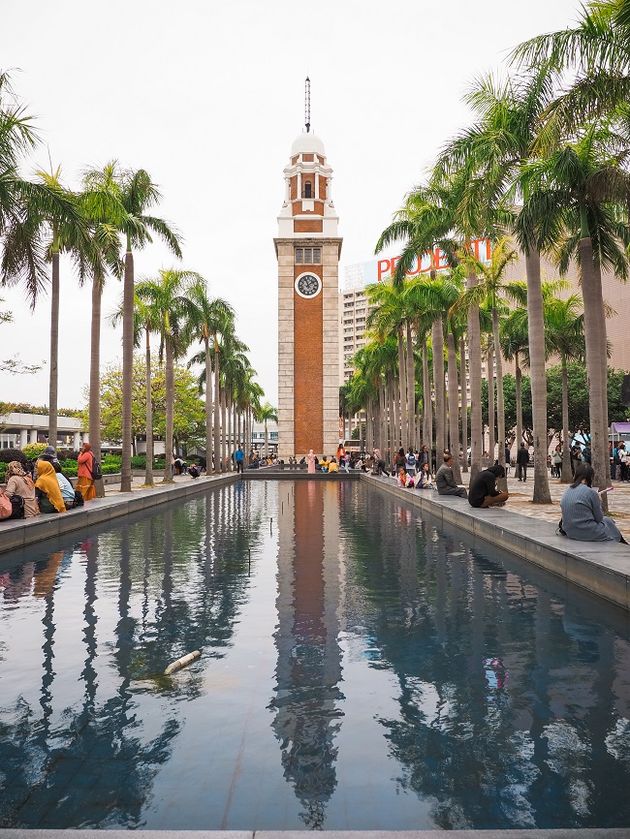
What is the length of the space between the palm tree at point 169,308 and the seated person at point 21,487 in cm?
1844

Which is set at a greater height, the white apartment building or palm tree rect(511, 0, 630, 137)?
the white apartment building

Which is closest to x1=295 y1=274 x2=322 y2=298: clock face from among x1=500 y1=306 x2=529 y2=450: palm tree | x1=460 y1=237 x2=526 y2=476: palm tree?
x1=500 y1=306 x2=529 y2=450: palm tree

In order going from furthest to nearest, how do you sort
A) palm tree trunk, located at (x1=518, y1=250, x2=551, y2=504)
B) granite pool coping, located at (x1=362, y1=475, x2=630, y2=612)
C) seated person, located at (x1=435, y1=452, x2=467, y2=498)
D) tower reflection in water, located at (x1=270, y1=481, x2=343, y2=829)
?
seated person, located at (x1=435, y1=452, x2=467, y2=498) < palm tree trunk, located at (x1=518, y1=250, x2=551, y2=504) < granite pool coping, located at (x1=362, y1=475, x2=630, y2=612) < tower reflection in water, located at (x1=270, y1=481, x2=343, y2=829)

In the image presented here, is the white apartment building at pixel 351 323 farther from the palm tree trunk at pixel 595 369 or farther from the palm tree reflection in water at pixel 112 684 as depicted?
the palm tree reflection in water at pixel 112 684

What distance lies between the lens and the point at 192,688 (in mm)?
4953

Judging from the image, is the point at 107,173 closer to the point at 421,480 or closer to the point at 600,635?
the point at 421,480

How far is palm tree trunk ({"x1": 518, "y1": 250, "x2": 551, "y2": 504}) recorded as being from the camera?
59.5 feet

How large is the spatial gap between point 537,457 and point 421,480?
6.91m

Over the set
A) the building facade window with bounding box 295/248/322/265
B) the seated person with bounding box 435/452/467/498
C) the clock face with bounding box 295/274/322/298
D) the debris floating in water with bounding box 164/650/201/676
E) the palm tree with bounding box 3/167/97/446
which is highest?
the building facade window with bounding box 295/248/322/265

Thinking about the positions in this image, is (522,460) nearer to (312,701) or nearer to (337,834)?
(312,701)

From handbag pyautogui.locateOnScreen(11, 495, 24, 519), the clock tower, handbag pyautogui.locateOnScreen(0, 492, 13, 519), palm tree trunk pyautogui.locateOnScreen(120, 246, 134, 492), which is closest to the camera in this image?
handbag pyautogui.locateOnScreen(0, 492, 13, 519)

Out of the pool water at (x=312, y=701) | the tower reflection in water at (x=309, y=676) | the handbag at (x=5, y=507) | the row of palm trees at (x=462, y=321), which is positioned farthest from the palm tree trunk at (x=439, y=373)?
the pool water at (x=312, y=701)

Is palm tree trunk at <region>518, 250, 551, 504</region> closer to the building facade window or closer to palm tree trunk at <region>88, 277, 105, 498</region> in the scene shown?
palm tree trunk at <region>88, 277, 105, 498</region>

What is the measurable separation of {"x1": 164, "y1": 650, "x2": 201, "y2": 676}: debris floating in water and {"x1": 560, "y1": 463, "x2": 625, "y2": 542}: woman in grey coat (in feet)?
19.3
